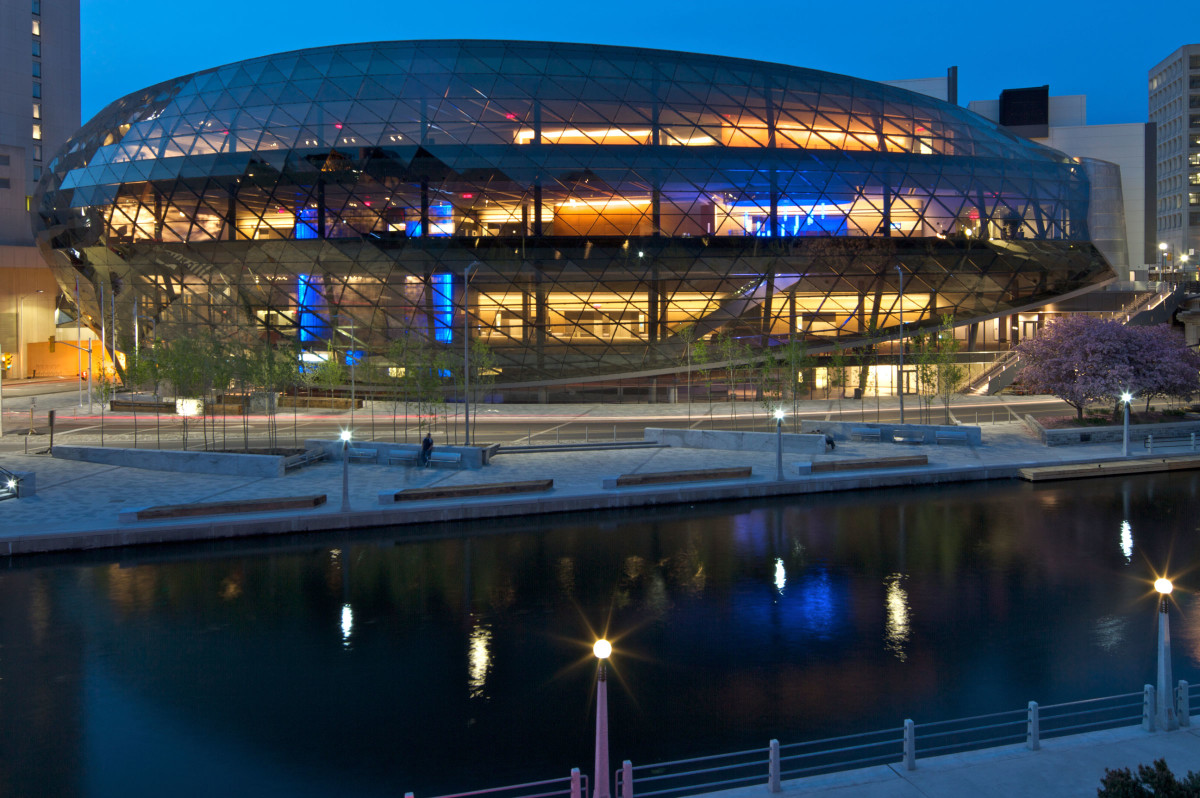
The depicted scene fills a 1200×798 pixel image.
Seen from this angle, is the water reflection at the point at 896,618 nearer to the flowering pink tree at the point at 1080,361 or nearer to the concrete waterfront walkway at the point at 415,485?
the concrete waterfront walkway at the point at 415,485

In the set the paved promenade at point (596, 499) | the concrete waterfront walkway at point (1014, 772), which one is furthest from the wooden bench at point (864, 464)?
the concrete waterfront walkway at point (1014, 772)

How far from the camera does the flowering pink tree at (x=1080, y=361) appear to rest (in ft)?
121

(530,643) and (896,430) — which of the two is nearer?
(530,643)

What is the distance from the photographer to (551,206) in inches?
2045

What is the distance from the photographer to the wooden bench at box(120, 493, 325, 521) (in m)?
21.6

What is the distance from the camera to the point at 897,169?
180ft

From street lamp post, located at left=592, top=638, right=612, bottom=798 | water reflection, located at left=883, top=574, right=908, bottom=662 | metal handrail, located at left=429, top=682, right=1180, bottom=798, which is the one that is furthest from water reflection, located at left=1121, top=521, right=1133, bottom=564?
street lamp post, located at left=592, top=638, right=612, bottom=798

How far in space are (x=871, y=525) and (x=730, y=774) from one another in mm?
13614

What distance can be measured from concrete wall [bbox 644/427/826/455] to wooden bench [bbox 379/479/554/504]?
10.4 meters

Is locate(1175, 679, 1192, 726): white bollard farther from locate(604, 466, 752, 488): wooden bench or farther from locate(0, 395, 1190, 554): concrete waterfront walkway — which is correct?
locate(604, 466, 752, 488): wooden bench

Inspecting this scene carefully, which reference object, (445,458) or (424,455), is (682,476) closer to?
(445,458)

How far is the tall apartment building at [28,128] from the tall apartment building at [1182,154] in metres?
119

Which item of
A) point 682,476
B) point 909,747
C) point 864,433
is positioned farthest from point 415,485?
point 909,747

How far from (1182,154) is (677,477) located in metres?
116
